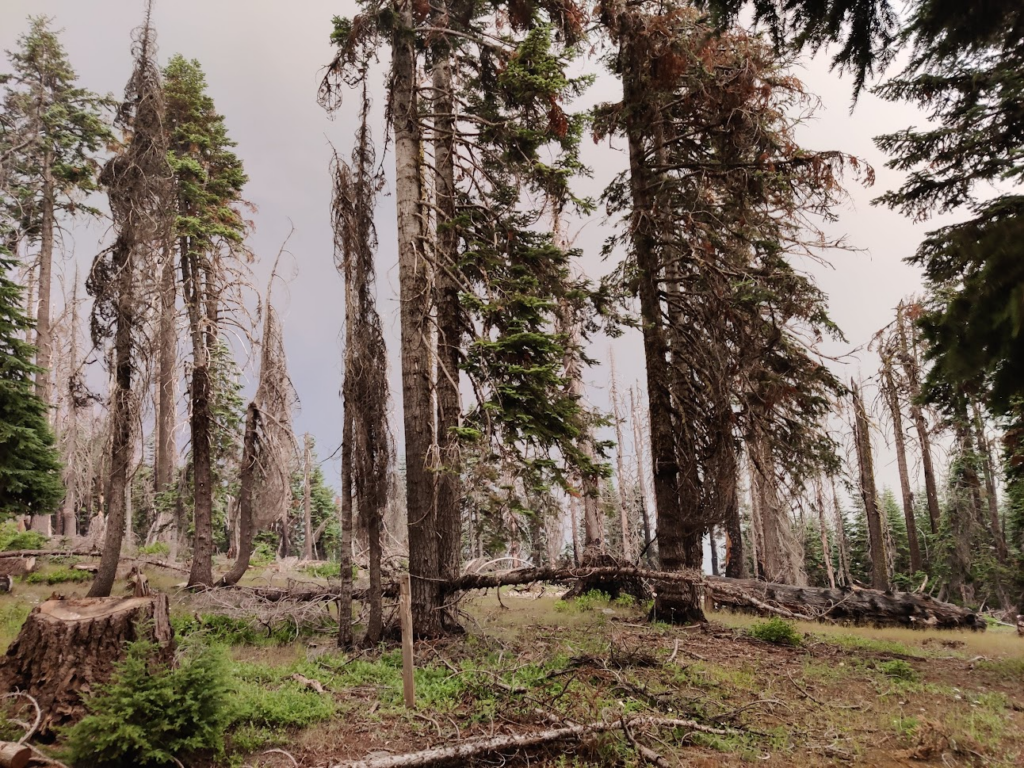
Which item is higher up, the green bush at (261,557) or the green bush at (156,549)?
the green bush at (156,549)

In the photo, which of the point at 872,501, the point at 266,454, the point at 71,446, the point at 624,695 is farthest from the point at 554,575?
the point at 71,446

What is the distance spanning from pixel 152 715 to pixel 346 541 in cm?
419

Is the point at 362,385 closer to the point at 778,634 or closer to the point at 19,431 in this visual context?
the point at 778,634

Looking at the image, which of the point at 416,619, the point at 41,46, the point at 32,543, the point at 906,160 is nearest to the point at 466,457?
the point at 416,619

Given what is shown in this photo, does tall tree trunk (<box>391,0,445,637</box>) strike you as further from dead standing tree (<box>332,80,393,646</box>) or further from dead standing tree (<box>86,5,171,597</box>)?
dead standing tree (<box>86,5,171,597</box>)

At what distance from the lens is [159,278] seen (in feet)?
40.9

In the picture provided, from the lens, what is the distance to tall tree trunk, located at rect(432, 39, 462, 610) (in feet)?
29.4

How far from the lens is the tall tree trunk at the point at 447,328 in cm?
895

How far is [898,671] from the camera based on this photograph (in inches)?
303

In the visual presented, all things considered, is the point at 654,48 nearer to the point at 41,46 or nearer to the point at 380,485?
the point at 380,485

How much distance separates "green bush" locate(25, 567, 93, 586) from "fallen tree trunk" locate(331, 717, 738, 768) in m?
12.5

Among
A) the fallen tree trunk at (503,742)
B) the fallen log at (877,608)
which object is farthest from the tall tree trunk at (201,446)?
the fallen log at (877,608)

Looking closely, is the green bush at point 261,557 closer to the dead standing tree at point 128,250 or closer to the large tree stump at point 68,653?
the dead standing tree at point 128,250

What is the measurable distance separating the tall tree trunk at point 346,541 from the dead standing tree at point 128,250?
201 inches
